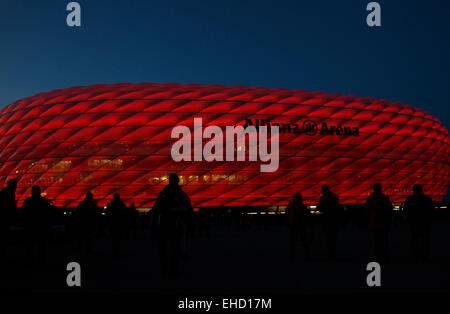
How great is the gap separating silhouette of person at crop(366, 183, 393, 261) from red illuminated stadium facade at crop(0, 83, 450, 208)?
24652mm

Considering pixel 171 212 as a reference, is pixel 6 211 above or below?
above

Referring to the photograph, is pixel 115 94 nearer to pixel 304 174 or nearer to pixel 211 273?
Answer: pixel 304 174

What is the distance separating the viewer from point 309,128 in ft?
113

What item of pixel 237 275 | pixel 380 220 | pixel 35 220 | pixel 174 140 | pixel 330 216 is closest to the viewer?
pixel 237 275

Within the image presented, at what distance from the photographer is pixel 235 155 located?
3266 cm

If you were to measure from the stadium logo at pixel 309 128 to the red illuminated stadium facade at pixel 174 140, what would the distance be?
82mm

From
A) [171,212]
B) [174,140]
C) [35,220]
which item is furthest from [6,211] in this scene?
[174,140]

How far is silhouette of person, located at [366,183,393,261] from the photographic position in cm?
802

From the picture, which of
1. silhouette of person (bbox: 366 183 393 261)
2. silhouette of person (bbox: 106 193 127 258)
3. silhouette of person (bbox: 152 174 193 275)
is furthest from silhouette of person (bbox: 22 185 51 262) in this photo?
silhouette of person (bbox: 366 183 393 261)

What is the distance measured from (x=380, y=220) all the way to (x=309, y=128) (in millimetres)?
26865

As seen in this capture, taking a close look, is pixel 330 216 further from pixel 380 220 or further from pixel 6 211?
pixel 6 211
